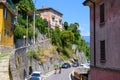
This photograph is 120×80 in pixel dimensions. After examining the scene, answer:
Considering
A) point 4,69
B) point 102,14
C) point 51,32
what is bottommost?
point 4,69

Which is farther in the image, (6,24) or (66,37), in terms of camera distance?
(66,37)

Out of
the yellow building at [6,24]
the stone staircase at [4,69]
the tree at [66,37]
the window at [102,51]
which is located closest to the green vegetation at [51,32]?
the tree at [66,37]

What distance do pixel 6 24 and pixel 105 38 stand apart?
26440mm

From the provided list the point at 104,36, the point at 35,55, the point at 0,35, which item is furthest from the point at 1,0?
the point at 104,36

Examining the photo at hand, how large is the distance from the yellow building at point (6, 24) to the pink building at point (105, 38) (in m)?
19.1

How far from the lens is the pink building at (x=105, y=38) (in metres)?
21.1

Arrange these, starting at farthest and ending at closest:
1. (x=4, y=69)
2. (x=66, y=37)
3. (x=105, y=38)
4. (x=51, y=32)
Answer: (x=66, y=37)
(x=51, y=32)
(x=4, y=69)
(x=105, y=38)

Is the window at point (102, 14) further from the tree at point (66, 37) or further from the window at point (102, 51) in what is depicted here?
the tree at point (66, 37)

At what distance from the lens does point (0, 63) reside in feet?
101

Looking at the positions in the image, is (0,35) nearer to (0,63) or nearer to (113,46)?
(0,63)

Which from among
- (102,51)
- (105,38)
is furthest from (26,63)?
(105,38)

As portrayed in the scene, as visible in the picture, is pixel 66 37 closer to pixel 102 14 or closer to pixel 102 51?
pixel 102 14

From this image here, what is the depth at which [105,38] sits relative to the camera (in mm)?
23344

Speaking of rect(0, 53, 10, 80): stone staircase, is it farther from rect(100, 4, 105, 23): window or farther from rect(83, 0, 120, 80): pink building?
rect(100, 4, 105, 23): window
